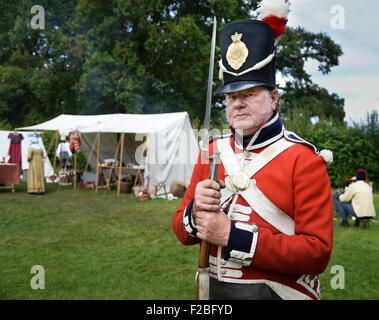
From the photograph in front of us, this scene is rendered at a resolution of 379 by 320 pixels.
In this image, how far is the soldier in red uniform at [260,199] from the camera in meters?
1.32

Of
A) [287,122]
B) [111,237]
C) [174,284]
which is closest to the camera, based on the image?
[174,284]

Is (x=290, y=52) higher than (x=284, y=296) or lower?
higher

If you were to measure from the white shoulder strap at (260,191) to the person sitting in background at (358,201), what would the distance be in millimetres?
6489

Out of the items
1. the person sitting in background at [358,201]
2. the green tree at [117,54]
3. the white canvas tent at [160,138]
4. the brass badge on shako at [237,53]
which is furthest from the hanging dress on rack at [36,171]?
the brass badge on shako at [237,53]

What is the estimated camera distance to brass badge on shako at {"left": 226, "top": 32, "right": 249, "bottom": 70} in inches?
58.8

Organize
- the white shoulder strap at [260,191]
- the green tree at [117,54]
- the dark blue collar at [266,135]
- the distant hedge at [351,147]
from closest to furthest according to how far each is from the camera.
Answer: the white shoulder strap at [260,191]
the dark blue collar at [266,135]
the distant hedge at [351,147]
the green tree at [117,54]

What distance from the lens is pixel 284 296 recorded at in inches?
55.9

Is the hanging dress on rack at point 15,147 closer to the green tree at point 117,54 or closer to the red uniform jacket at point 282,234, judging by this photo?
the green tree at point 117,54

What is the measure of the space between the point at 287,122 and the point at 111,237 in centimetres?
1096

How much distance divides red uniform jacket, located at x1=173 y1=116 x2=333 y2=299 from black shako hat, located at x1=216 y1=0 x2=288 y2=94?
231mm

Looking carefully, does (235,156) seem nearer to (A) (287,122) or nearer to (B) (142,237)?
(B) (142,237)

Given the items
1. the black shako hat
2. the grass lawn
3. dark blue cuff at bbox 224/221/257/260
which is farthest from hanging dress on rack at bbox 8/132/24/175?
dark blue cuff at bbox 224/221/257/260

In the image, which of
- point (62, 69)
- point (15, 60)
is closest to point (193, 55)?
point (62, 69)
